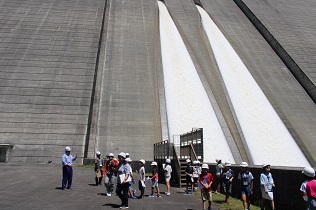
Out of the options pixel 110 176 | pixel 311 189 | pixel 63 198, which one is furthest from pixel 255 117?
pixel 311 189

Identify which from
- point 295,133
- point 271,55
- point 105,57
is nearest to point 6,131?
point 105,57

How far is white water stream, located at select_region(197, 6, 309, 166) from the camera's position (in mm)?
19188

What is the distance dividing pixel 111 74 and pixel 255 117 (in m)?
11.2

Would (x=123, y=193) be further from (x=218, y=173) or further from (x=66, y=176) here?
(x=218, y=173)

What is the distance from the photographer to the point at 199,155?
14961mm

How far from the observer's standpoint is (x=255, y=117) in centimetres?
2170

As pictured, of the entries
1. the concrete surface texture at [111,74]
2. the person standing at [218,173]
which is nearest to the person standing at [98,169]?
the person standing at [218,173]

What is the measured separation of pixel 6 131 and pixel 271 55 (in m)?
23.0

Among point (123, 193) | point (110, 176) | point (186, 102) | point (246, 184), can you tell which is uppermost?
point (186, 102)

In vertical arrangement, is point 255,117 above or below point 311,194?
above

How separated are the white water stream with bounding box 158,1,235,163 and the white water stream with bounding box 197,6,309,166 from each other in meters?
1.94

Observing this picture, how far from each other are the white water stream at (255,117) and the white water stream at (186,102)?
1.94 metres

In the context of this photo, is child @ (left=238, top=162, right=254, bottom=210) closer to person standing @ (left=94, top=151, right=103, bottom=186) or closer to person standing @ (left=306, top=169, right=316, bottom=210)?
person standing @ (left=306, top=169, right=316, bottom=210)

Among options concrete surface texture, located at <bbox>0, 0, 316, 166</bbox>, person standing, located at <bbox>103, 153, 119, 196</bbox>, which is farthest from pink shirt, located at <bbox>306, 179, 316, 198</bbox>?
concrete surface texture, located at <bbox>0, 0, 316, 166</bbox>
